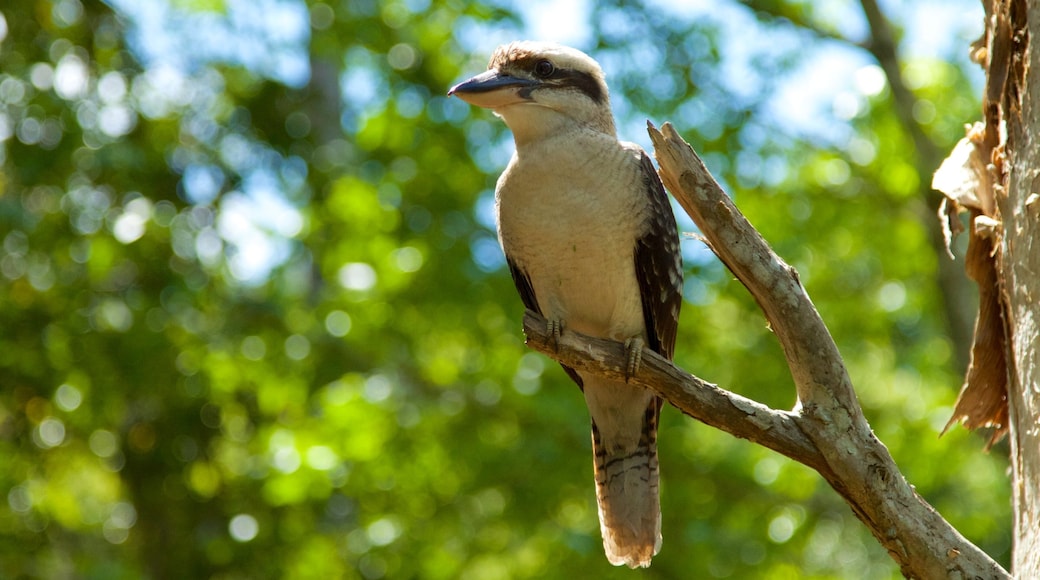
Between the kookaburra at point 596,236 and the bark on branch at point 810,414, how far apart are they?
0.89 m

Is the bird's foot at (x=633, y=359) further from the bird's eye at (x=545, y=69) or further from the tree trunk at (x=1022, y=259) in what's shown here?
the bird's eye at (x=545, y=69)

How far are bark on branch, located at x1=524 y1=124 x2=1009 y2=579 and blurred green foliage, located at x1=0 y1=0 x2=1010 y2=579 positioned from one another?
3842 mm

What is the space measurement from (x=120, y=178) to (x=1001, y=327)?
7894mm

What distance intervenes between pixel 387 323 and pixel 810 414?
5.64 metres

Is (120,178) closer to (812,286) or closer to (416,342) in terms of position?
(416,342)

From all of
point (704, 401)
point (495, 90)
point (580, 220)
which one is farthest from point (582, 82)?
point (704, 401)

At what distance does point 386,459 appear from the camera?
7473mm

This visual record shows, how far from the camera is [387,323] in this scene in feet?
26.6

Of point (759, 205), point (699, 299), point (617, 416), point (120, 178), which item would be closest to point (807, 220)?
point (759, 205)

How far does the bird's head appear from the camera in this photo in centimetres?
383

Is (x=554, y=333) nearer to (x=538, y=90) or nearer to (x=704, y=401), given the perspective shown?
(x=704, y=401)

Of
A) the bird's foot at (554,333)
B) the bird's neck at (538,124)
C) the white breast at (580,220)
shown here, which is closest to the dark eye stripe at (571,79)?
the bird's neck at (538,124)

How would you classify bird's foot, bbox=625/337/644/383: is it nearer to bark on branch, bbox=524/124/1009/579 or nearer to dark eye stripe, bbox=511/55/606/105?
bark on branch, bbox=524/124/1009/579

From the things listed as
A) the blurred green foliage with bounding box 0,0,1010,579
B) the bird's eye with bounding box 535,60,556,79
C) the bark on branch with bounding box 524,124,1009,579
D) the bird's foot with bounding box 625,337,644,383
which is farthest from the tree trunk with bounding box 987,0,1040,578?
the blurred green foliage with bounding box 0,0,1010,579
